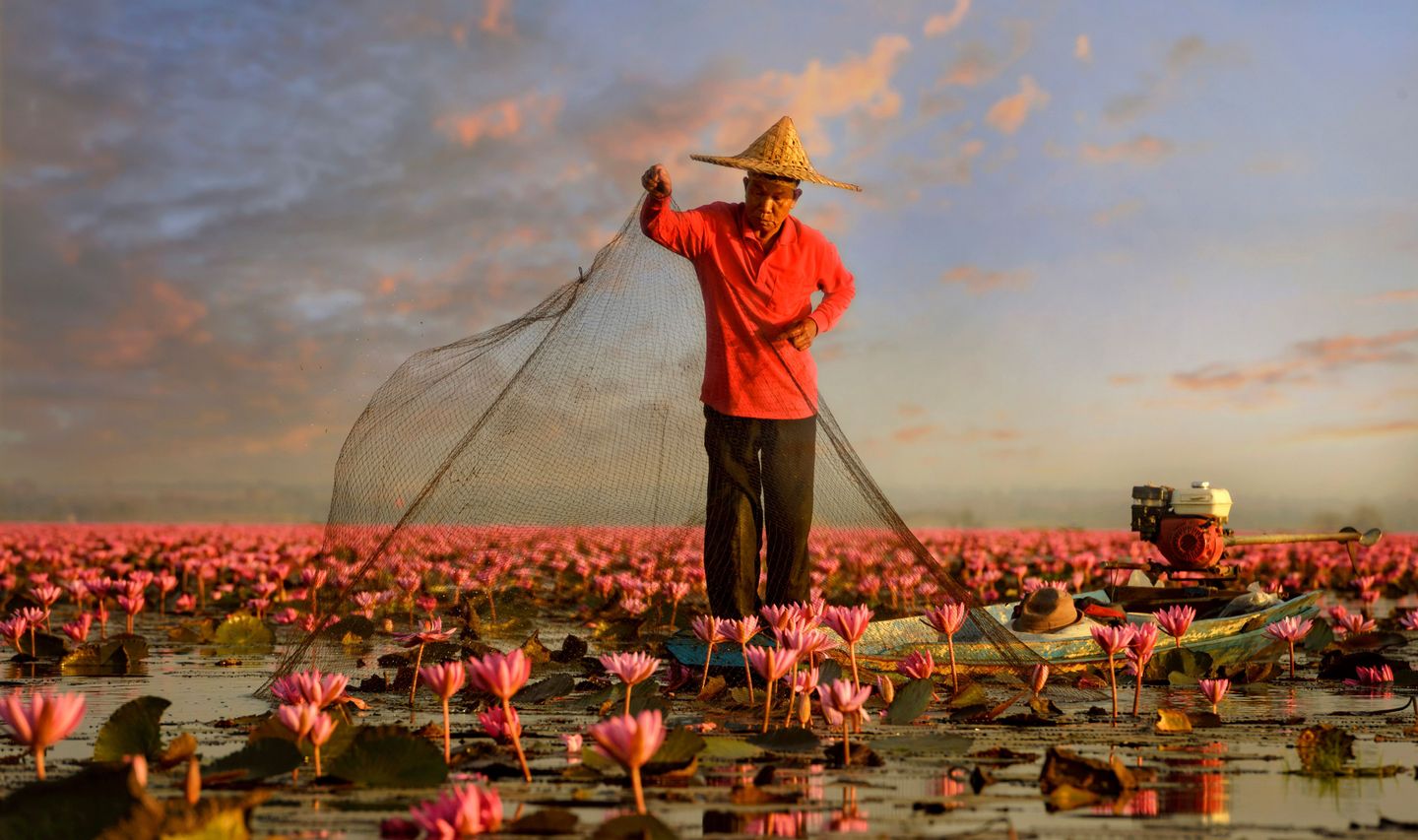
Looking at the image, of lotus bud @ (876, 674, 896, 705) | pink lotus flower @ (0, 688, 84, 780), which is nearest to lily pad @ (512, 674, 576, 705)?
lotus bud @ (876, 674, 896, 705)

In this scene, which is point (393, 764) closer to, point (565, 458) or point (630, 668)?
point (630, 668)

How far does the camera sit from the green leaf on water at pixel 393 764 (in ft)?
9.84

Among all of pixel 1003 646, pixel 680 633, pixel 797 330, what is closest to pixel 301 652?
pixel 680 633

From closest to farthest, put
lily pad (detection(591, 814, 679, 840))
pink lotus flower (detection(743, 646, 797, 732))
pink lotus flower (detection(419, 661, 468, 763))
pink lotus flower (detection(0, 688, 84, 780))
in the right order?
lily pad (detection(591, 814, 679, 840))
pink lotus flower (detection(0, 688, 84, 780))
pink lotus flower (detection(419, 661, 468, 763))
pink lotus flower (detection(743, 646, 797, 732))

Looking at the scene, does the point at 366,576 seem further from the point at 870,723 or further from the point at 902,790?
the point at 902,790

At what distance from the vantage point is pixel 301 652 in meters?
5.21

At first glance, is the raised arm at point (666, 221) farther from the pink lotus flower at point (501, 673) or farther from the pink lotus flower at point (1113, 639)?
the pink lotus flower at point (501, 673)

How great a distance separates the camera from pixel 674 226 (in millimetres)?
6012

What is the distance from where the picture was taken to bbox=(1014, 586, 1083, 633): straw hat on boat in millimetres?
6086

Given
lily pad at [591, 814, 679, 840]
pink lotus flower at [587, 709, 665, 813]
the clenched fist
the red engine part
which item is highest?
the clenched fist

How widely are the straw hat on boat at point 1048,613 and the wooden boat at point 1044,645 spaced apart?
6 cm

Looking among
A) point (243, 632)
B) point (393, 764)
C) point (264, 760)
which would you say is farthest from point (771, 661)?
point (243, 632)

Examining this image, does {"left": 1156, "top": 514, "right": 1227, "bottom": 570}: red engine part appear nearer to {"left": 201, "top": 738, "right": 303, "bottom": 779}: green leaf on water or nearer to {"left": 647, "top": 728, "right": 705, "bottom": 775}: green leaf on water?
{"left": 647, "top": 728, "right": 705, "bottom": 775}: green leaf on water

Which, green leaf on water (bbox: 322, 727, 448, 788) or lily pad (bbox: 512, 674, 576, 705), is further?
lily pad (bbox: 512, 674, 576, 705)
